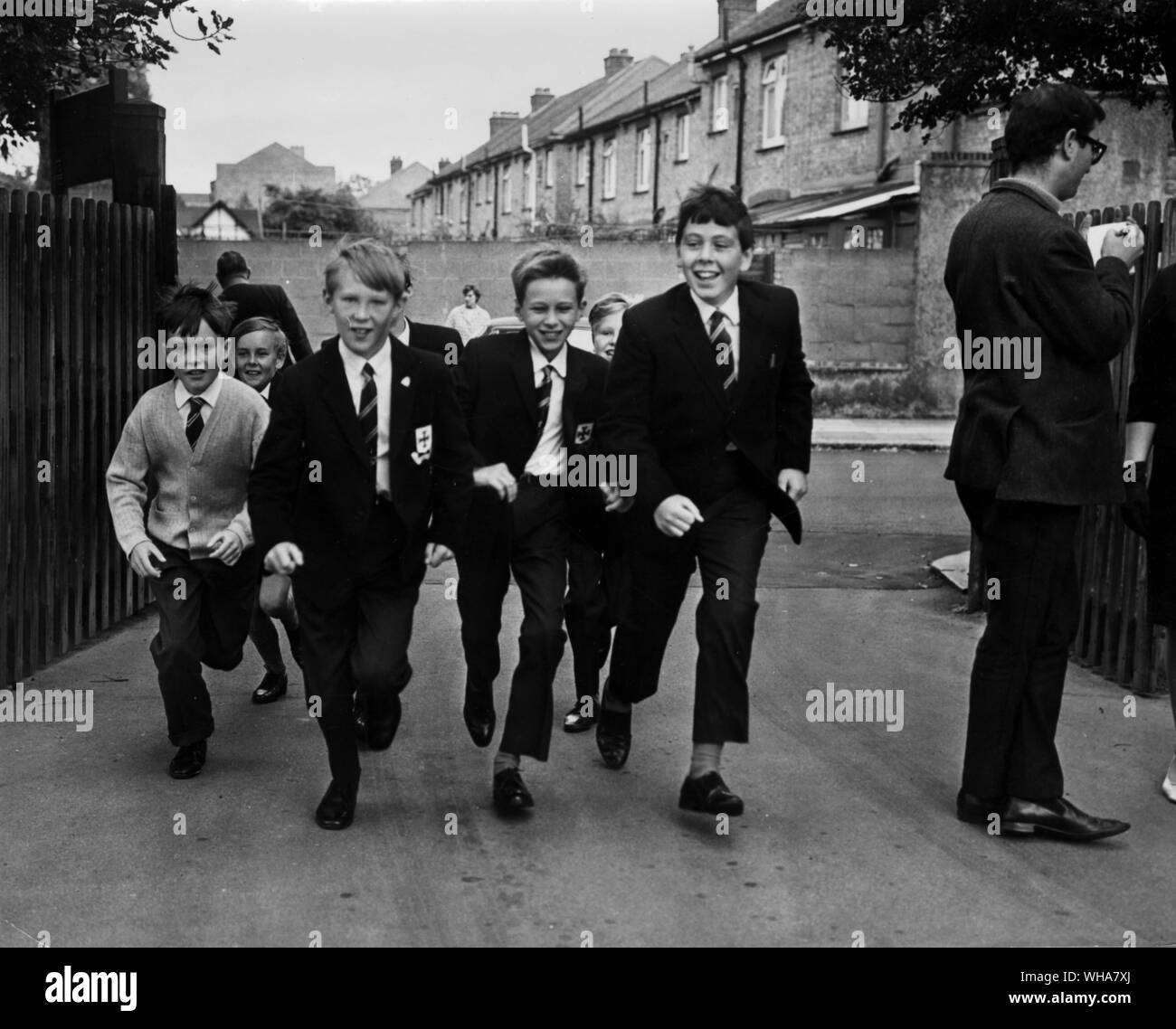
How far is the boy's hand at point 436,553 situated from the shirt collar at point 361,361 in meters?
0.61

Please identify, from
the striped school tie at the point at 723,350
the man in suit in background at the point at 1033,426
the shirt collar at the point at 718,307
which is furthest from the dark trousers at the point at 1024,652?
the shirt collar at the point at 718,307

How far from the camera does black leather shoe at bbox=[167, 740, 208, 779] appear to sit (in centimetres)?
586

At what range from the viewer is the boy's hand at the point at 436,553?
5262 mm

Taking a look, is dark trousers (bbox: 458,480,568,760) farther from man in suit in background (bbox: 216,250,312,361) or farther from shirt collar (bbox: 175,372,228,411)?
man in suit in background (bbox: 216,250,312,361)

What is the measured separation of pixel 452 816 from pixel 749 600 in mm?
1232

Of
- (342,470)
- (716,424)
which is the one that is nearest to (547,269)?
(716,424)

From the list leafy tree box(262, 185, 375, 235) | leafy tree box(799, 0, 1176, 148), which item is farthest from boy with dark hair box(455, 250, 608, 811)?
leafy tree box(262, 185, 375, 235)

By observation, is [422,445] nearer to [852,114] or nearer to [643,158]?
[852,114]

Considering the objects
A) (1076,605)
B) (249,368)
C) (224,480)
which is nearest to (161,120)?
(249,368)

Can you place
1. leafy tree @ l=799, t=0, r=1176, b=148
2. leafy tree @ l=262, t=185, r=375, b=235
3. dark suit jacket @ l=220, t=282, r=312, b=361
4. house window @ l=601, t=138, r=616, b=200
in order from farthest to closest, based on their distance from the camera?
leafy tree @ l=262, t=185, r=375, b=235 < house window @ l=601, t=138, r=616, b=200 < dark suit jacket @ l=220, t=282, r=312, b=361 < leafy tree @ l=799, t=0, r=1176, b=148

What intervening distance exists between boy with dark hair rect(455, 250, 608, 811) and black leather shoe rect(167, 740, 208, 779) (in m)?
1.08

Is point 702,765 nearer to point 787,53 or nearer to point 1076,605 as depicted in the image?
point 1076,605
